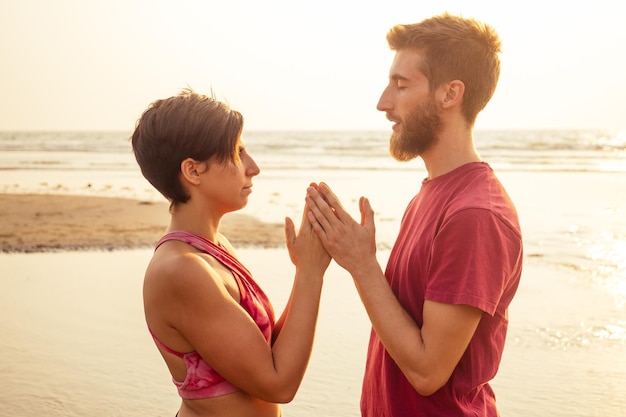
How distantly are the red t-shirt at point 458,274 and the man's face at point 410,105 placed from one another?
0.18 meters

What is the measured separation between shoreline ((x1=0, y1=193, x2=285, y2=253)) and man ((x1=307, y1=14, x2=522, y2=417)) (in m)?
8.39

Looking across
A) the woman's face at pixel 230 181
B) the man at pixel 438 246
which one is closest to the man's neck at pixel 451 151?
the man at pixel 438 246

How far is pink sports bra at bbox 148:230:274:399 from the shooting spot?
8.86 ft

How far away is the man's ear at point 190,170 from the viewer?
2.75 m

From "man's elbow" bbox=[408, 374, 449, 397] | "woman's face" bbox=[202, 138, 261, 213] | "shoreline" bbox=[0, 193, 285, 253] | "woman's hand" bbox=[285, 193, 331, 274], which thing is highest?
"woman's face" bbox=[202, 138, 261, 213]

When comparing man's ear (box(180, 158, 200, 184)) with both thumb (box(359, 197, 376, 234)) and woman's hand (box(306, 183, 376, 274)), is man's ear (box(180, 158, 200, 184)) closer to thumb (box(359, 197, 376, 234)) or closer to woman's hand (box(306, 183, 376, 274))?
woman's hand (box(306, 183, 376, 274))

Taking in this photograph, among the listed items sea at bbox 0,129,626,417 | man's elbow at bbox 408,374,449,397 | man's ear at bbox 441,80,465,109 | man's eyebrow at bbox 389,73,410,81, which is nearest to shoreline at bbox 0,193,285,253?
sea at bbox 0,129,626,417

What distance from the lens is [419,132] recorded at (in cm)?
291

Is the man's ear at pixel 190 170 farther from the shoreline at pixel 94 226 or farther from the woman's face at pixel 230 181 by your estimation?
the shoreline at pixel 94 226

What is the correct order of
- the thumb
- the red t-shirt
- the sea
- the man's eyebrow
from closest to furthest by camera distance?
the red t-shirt → the thumb → the man's eyebrow → the sea

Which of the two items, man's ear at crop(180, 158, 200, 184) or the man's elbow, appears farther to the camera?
man's ear at crop(180, 158, 200, 184)

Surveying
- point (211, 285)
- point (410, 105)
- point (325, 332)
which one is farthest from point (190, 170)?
point (325, 332)

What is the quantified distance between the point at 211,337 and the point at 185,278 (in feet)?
0.74

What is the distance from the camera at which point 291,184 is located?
20.6 meters
